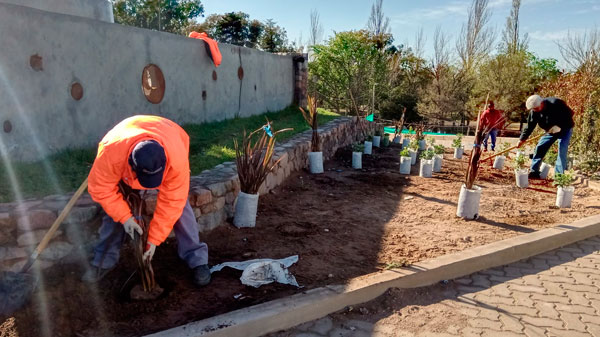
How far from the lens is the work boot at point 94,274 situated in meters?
2.93

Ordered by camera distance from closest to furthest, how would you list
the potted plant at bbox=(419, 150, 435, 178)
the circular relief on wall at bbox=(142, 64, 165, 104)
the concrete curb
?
the concrete curb < the circular relief on wall at bbox=(142, 64, 165, 104) < the potted plant at bbox=(419, 150, 435, 178)

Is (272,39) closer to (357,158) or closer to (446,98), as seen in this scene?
(446,98)

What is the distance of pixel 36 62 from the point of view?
14.2ft

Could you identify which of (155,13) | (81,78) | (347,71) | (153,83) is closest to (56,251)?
(81,78)

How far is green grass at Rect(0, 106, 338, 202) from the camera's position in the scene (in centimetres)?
351

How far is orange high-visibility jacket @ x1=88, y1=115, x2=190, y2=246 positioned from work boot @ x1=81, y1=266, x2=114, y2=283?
1.91 ft

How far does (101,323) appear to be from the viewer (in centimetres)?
255

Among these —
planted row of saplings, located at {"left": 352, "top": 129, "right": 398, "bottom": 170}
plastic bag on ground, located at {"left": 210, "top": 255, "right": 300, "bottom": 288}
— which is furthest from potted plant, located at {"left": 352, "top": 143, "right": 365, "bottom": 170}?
plastic bag on ground, located at {"left": 210, "top": 255, "right": 300, "bottom": 288}

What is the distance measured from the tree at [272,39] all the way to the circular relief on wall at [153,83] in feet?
64.8

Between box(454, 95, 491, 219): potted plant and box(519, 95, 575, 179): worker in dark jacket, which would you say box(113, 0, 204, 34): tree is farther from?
box(454, 95, 491, 219): potted plant

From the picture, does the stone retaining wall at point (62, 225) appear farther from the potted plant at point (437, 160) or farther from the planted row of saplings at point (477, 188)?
the potted plant at point (437, 160)

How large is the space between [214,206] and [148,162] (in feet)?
5.42

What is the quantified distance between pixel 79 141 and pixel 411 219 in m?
3.87

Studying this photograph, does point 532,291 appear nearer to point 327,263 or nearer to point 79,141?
point 327,263
